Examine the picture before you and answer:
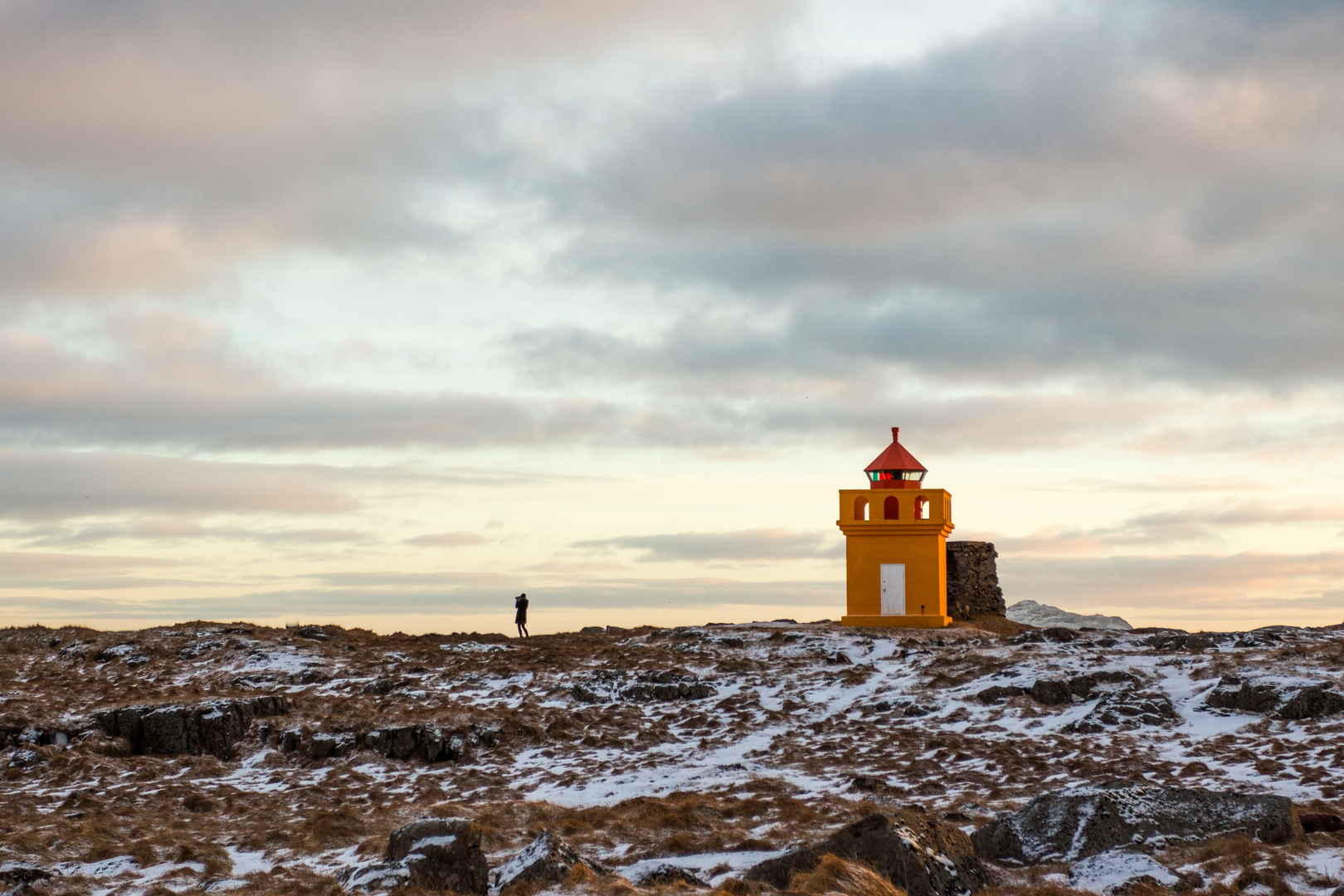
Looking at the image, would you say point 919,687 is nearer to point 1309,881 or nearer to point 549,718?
point 549,718

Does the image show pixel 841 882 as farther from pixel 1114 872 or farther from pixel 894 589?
pixel 894 589

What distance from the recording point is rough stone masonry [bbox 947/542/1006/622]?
1934 inches

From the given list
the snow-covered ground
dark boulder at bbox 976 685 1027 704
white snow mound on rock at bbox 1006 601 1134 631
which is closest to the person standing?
the snow-covered ground

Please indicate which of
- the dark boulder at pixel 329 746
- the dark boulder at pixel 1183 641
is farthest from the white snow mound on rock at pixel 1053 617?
the dark boulder at pixel 329 746

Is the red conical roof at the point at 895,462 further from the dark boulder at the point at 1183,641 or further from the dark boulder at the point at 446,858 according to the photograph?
the dark boulder at the point at 446,858

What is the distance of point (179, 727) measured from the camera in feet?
88.8

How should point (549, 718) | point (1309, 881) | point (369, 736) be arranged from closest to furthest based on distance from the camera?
point (1309, 881), point (369, 736), point (549, 718)

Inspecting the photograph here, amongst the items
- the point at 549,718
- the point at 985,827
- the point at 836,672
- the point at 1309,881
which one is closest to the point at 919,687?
the point at 836,672

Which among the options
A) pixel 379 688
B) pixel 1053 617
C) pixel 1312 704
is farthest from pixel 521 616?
pixel 1053 617

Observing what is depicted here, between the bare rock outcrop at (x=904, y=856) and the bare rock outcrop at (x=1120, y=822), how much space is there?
1778mm

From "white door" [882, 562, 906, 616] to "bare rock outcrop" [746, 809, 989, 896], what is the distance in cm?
3136

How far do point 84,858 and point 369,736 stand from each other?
363 inches

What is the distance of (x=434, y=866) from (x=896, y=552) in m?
33.8

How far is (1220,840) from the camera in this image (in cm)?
1461
